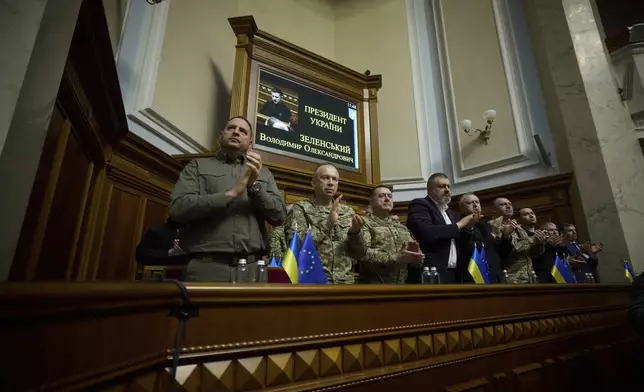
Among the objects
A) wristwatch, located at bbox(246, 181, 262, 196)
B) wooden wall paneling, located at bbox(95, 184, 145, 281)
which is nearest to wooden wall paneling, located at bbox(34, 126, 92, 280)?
wooden wall paneling, located at bbox(95, 184, 145, 281)

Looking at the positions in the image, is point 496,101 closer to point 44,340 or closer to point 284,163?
point 284,163

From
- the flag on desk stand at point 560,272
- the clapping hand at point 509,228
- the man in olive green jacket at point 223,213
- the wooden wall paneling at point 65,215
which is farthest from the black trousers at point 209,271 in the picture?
the flag on desk stand at point 560,272

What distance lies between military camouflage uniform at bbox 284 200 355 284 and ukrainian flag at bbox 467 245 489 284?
63 cm

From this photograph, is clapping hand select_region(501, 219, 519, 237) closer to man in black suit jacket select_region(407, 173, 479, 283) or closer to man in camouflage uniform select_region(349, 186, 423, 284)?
man in black suit jacket select_region(407, 173, 479, 283)

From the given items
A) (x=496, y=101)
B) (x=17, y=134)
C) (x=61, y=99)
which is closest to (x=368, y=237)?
(x=17, y=134)

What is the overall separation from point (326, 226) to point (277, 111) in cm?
222

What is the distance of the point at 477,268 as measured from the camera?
6.35 ft

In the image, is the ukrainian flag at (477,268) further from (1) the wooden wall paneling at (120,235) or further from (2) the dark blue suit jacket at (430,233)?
(1) the wooden wall paneling at (120,235)

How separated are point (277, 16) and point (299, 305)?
504cm

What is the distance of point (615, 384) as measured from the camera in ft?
6.20

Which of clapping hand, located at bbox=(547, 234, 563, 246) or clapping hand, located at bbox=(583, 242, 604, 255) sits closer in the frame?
clapping hand, located at bbox=(547, 234, 563, 246)

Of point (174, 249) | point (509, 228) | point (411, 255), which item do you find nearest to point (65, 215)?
point (174, 249)

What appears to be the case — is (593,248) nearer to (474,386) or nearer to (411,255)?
(411,255)

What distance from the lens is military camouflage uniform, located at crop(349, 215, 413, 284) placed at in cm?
168
